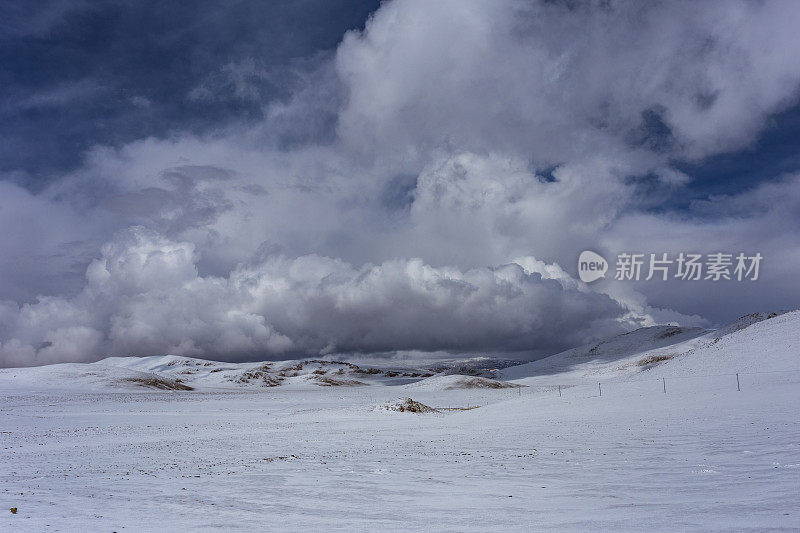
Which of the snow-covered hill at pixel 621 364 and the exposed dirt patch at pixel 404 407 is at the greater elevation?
the snow-covered hill at pixel 621 364

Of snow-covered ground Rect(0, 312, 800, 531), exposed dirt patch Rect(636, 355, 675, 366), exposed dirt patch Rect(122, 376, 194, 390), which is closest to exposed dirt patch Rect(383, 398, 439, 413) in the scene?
snow-covered ground Rect(0, 312, 800, 531)

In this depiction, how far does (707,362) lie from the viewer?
43000 mm

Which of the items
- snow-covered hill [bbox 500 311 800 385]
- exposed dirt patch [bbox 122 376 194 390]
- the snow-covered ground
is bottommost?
the snow-covered ground

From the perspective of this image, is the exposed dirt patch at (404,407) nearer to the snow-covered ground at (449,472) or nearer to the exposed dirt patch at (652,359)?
the snow-covered ground at (449,472)

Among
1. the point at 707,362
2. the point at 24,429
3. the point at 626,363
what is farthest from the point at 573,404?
the point at 626,363

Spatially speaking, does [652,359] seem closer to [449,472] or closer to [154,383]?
[154,383]

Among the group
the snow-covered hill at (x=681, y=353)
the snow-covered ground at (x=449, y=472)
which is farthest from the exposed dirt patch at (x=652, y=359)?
the snow-covered ground at (x=449, y=472)

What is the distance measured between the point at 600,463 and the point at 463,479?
3826mm

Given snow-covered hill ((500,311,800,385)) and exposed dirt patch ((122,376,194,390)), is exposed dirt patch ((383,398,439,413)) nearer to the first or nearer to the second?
snow-covered hill ((500,311,800,385))

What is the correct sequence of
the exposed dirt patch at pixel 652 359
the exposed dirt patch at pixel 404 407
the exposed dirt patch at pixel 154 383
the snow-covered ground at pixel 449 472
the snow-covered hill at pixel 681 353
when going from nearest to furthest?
1. the snow-covered ground at pixel 449 472
2. the snow-covered hill at pixel 681 353
3. the exposed dirt patch at pixel 404 407
4. the exposed dirt patch at pixel 154 383
5. the exposed dirt patch at pixel 652 359

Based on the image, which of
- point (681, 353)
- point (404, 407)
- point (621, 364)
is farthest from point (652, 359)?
point (404, 407)

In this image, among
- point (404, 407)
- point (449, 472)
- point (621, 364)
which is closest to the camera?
point (449, 472)

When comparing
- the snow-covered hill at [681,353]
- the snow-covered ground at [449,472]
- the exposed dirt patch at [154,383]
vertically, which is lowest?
the snow-covered ground at [449,472]

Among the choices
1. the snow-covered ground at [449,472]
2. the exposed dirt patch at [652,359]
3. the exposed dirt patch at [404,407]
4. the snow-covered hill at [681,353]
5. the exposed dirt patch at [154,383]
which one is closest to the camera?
the snow-covered ground at [449,472]
